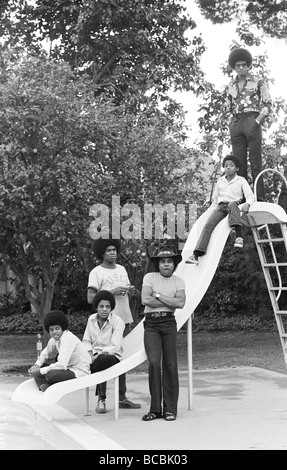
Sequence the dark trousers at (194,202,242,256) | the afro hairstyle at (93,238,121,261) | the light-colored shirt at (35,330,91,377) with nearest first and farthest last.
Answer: the light-colored shirt at (35,330,91,377) → the dark trousers at (194,202,242,256) → the afro hairstyle at (93,238,121,261)

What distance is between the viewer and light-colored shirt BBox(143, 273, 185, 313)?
844 centimetres

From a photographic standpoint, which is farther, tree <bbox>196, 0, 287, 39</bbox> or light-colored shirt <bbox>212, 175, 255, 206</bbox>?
tree <bbox>196, 0, 287, 39</bbox>

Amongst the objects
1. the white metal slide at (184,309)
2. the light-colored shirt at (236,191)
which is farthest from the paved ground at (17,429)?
the light-colored shirt at (236,191)

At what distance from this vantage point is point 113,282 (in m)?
9.17

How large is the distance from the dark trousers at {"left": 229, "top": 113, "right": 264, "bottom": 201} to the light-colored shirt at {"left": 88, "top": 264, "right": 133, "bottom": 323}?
217 centimetres

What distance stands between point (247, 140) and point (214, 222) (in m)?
1.75

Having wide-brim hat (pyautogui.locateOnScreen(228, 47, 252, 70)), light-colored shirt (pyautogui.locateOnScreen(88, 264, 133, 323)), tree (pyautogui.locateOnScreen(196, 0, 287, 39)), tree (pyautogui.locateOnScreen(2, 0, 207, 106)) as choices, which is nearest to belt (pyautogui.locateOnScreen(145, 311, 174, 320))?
light-colored shirt (pyautogui.locateOnScreen(88, 264, 133, 323))

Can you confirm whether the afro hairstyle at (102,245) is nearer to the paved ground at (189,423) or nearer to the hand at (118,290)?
the hand at (118,290)

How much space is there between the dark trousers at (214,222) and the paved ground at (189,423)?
1.79 meters

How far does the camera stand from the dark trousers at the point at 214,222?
29.6 feet

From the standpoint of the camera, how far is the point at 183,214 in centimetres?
1485

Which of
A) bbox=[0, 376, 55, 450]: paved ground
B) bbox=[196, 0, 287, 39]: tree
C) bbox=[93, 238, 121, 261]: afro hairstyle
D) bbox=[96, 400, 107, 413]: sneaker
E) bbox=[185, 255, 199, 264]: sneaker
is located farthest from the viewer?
bbox=[196, 0, 287, 39]: tree

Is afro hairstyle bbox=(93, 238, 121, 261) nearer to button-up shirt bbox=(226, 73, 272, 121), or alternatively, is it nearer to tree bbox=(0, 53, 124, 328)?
button-up shirt bbox=(226, 73, 272, 121)
